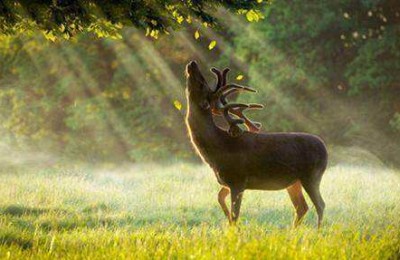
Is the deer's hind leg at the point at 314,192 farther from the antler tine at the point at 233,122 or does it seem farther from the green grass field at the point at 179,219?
the antler tine at the point at 233,122

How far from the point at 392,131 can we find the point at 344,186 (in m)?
10.1

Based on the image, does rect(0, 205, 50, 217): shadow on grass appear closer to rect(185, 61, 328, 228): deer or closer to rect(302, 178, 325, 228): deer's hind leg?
rect(185, 61, 328, 228): deer

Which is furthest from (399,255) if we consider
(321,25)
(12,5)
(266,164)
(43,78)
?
(43,78)

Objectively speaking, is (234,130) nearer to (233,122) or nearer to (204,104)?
(233,122)

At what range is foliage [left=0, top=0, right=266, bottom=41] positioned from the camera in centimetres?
808

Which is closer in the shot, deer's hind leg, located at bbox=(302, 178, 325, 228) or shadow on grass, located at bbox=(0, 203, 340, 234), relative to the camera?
deer's hind leg, located at bbox=(302, 178, 325, 228)

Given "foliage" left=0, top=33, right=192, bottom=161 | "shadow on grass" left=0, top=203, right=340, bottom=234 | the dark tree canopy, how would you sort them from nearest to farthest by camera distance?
the dark tree canopy < "shadow on grass" left=0, top=203, right=340, bottom=234 < "foliage" left=0, top=33, right=192, bottom=161

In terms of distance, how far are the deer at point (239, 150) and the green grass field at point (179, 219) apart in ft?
1.92

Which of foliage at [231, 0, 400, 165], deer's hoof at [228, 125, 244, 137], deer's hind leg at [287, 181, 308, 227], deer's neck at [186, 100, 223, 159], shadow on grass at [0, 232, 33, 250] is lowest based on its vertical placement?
foliage at [231, 0, 400, 165]

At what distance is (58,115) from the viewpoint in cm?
2830

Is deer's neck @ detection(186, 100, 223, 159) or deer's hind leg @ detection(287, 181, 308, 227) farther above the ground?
deer's neck @ detection(186, 100, 223, 159)

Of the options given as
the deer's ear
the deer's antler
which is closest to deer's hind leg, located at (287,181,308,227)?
the deer's antler

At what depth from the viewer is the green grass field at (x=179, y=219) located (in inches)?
267

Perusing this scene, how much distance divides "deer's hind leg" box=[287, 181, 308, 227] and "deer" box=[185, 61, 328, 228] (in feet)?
0.10
